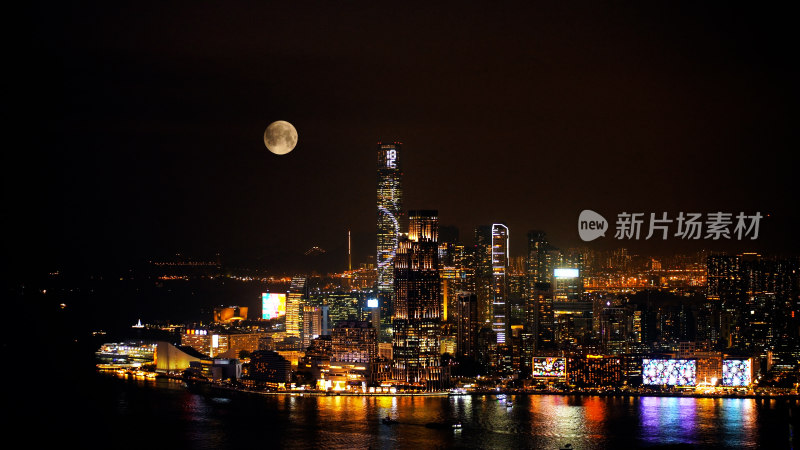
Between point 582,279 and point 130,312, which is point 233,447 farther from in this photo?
point 130,312

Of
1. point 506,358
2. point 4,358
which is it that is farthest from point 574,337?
point 4,358

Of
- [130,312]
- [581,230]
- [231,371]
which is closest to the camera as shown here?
[581,230]

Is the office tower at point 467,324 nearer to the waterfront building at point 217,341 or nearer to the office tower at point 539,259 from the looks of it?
the office tower at point 539,259

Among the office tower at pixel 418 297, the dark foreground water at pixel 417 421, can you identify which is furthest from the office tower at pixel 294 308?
the dark foreground water at pixel 417 421

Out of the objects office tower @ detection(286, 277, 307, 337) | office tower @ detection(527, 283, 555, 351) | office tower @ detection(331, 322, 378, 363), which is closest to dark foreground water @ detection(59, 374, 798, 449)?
office tower @ detection(331, 322, 378, 363)

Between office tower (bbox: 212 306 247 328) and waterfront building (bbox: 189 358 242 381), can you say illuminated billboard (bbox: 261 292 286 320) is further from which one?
waterfront building (bbox: 189 358 242 381)

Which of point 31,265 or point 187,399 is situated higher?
point 31,265
